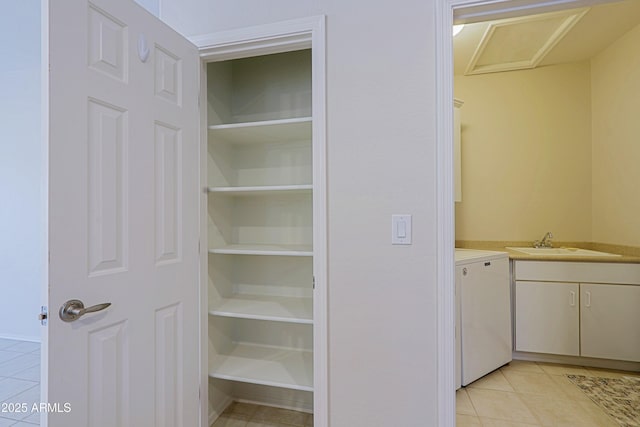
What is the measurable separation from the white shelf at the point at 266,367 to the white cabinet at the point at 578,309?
6.35 feet

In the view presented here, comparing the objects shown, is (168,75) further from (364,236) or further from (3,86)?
(3,86)

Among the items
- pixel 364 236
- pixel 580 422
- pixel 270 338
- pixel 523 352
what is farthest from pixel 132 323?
pixel 523 352

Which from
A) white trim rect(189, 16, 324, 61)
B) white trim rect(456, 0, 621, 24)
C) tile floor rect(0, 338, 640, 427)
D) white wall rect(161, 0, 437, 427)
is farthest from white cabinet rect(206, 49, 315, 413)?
white trim rect(456, 0, 621, 24)

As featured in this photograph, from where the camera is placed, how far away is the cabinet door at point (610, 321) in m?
2.50

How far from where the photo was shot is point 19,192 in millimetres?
3463

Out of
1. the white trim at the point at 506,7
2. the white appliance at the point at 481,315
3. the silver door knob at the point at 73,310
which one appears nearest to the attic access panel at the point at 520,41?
the white trim at the point at 506,7

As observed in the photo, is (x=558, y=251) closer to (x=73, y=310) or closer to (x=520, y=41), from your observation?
(x=520, y=41)

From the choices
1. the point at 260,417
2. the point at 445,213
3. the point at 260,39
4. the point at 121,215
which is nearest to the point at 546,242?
the point at 445,213

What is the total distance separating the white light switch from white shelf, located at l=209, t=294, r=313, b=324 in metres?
0.64

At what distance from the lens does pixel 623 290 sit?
252cm

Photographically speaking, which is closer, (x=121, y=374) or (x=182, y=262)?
(x=121, y=374)

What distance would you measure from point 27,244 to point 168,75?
3253 millimetres

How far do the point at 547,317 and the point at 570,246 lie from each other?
87 cm

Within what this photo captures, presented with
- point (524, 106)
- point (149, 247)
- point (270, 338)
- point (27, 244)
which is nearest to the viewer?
point (149, 247)
